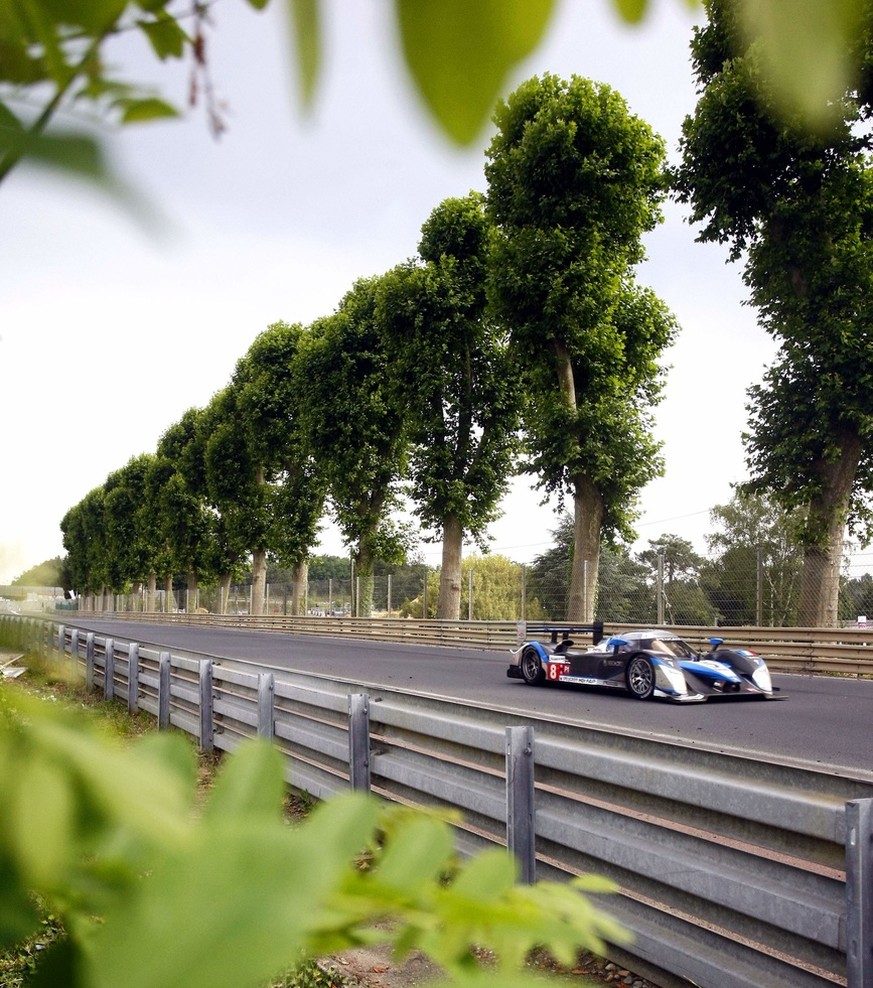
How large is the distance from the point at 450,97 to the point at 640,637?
11706 mm

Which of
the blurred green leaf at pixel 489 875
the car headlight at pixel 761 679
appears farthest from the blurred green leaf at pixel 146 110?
the car headlight at pixel 761 679

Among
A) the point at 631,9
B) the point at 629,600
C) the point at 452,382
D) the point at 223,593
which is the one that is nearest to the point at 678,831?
the point at 631,9

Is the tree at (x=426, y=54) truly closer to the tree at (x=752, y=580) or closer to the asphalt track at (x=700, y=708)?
the asphalt track at (x=700, y=708)

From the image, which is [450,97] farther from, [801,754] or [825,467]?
[825,467]

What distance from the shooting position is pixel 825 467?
17609 mm

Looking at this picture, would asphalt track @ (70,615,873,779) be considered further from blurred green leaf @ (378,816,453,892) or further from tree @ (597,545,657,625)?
tree @ (597,545,657,625)

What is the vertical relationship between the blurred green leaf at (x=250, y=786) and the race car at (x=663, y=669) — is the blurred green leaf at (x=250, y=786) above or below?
above

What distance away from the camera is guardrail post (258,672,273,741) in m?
5.78

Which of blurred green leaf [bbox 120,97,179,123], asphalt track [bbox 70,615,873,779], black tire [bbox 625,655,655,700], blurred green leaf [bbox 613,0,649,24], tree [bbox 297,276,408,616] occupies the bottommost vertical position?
asphalt track [bbox 70,615,873,779]

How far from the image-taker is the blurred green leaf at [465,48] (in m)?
0.31

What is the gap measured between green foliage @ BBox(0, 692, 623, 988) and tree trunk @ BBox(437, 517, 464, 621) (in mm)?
26766

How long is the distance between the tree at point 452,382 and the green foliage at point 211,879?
959 inches

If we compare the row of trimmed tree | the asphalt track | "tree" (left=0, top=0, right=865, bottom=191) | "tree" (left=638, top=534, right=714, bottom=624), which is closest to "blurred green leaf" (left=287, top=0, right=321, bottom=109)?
"tree" (left=0, top=0, right=865, bottom=191)

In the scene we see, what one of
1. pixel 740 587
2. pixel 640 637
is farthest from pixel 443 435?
pixel 640 637
